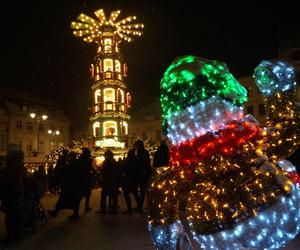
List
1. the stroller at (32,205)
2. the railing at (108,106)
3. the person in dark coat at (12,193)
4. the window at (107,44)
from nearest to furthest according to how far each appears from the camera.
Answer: the person in dark coat at (12,193) < the stroller at (32,205) < the railing at (108,106) < the window at (107,44)

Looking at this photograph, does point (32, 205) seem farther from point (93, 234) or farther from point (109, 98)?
point (109, 98)

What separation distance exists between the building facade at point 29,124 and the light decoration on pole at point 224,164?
37.5 meters

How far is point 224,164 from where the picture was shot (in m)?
2.99

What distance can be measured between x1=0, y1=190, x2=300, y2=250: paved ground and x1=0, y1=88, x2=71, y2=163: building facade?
32083 mm

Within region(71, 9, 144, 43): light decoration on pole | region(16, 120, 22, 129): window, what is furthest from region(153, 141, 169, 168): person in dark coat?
region(16, 120, 22, 129): window

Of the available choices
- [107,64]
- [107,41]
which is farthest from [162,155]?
[107,41]

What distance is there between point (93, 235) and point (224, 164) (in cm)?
449

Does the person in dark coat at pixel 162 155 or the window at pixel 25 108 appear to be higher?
the window at pixel 25 108

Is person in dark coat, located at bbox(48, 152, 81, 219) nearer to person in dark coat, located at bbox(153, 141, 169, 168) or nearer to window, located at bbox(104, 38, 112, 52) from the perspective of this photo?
person in dark coat, located at bbox(153, 141, 169, 168)

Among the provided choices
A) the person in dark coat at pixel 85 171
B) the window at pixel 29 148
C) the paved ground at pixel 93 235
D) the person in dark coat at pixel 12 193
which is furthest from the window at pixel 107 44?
the person in dark coat at pixel 12 193

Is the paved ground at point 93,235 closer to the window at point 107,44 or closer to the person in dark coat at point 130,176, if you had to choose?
the person in dark coat at point 130,176

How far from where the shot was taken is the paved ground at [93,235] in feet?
19.4

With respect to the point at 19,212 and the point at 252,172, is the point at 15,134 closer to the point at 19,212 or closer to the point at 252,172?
the point at 19,212

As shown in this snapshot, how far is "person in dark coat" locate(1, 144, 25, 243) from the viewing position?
6.65 metres
